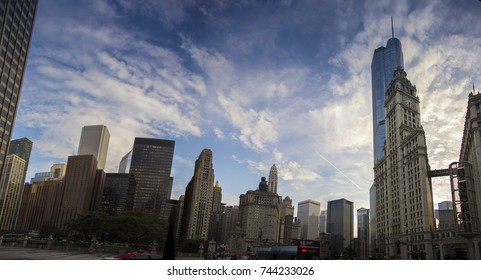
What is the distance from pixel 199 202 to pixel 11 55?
204 feet

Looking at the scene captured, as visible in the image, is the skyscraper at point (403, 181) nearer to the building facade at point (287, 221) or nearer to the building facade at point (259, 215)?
the building facade at point (259, 215)

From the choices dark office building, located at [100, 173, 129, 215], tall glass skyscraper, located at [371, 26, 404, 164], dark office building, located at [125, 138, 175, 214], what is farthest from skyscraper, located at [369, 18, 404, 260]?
dark office building, located at [100, 173, 129, 215]

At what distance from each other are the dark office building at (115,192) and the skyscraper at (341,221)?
317ft

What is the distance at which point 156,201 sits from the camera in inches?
4198

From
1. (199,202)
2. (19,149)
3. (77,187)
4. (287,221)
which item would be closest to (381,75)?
(287,221)

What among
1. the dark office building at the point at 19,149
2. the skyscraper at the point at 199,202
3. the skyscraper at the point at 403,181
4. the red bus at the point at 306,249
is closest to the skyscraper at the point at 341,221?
the skyscraper at the point at 199,202

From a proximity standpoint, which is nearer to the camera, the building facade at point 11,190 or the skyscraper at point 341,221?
the building facade at point 11,190

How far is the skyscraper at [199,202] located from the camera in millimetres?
98125

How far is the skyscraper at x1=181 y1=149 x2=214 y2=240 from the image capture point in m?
98.1

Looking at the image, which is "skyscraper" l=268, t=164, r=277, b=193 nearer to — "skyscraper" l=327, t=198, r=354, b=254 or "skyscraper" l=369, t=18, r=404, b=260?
"skyscraper" l=327, t=198, r=354, b=254

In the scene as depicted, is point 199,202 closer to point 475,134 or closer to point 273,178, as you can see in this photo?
point 475,134

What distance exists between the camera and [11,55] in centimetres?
5234
